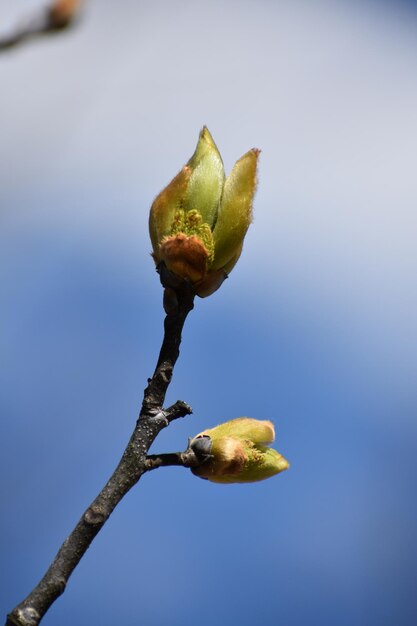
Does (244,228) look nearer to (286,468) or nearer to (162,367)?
(162,367)

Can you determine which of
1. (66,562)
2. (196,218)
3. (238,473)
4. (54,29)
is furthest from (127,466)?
(54,29)

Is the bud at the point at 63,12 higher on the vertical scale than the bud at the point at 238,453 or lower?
higher

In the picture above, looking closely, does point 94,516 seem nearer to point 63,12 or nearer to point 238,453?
point 238,453

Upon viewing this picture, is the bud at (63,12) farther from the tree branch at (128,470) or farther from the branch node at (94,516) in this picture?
the branch node at (94,516)

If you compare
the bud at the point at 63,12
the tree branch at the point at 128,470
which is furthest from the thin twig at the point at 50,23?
the tree branch at the point at 128,470

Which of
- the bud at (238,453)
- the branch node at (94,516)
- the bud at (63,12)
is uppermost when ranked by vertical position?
the bud at (63,12)

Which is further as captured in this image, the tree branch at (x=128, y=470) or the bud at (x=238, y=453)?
the bud at (x=238, y=453)
